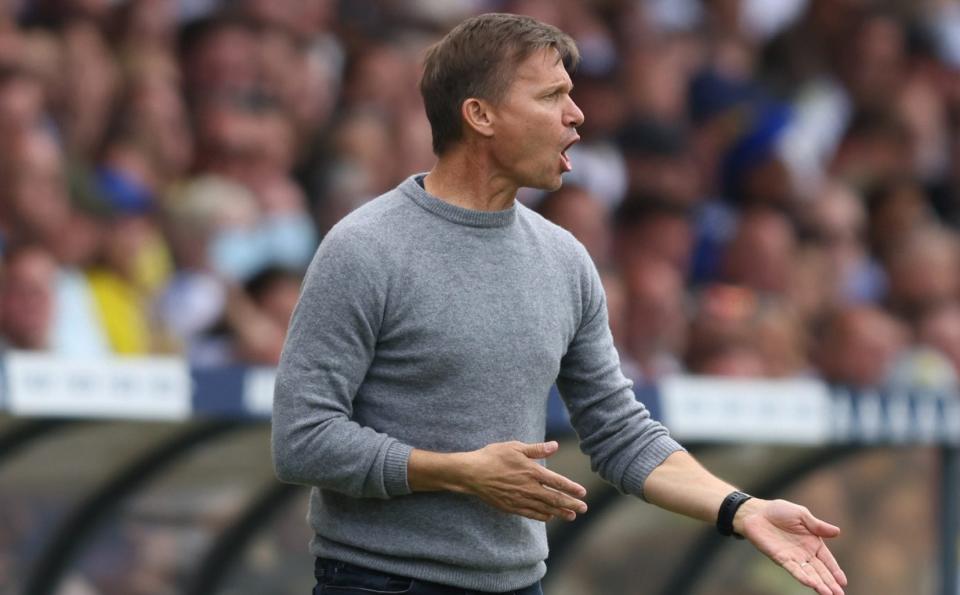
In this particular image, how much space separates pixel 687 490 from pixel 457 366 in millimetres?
534

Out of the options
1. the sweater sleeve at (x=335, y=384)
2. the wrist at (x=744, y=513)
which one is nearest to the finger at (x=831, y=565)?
the wrist at (x=744, y=513)

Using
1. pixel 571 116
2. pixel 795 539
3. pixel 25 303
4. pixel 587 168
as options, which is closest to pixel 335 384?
pixel 571 116

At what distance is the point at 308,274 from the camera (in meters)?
3.19

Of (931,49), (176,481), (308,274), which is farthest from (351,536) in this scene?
(931,49)

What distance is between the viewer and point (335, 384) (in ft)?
10.3

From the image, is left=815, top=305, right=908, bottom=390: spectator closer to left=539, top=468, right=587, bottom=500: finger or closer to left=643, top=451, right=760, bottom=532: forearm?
left=643, top=451, right=760, bottom=532: forearm

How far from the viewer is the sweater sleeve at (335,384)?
310cm

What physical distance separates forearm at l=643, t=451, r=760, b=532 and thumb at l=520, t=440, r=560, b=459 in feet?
1.52

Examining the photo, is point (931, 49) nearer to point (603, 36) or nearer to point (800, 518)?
point (603, 36)

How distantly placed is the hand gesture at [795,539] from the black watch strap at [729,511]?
25 millimetres

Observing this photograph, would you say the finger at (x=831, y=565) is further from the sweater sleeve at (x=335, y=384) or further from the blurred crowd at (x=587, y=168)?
the blurred crowd at (x=587, y=168)

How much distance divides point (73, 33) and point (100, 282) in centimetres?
119

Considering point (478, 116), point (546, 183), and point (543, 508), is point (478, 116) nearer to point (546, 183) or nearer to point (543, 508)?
point (546, 183)

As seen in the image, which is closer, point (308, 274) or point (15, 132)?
point (308, 274)
